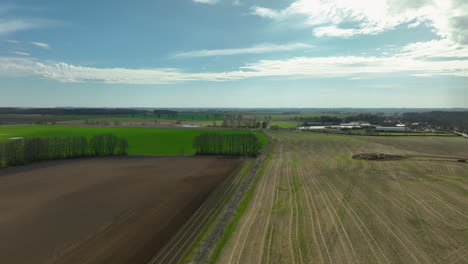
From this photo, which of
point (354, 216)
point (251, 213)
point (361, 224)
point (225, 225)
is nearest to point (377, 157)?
point (354, 216)

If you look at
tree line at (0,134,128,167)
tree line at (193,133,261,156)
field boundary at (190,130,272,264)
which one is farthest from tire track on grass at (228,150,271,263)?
tree line at (0,134,128,167)

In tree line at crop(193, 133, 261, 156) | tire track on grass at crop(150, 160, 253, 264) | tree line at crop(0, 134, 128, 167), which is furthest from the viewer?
tree line at crop(193, 133, 261, 156)

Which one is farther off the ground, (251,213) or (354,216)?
(354,216)

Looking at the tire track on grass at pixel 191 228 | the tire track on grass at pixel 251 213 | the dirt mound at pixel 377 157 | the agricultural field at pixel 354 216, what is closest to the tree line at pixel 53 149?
the tire track on grass at pixel 191 228

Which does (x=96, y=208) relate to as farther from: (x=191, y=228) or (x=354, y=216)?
(x=354, y=216)

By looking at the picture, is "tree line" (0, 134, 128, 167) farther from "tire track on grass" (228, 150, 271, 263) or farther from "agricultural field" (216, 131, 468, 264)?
"agricultural field" (216, 131, 468, 264)

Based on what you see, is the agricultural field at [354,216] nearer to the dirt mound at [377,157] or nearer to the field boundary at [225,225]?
the field boundary at [225,225]

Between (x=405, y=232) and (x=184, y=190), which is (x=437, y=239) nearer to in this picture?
(x=405, y=232)
